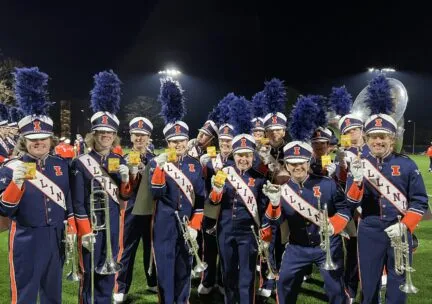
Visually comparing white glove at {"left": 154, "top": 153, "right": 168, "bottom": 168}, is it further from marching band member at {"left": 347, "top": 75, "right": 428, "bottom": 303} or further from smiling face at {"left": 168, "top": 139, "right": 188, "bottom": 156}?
marching band member at {"left": 347, "top": 75, "right": 428, "bottom": 303}

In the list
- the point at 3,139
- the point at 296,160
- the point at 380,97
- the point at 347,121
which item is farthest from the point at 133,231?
the point at 3,139

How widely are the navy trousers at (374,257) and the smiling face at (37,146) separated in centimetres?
329

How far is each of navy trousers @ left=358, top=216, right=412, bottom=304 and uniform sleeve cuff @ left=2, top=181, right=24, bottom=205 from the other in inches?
132

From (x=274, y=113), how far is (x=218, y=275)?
254 cm

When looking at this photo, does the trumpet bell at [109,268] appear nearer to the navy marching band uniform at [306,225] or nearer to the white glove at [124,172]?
the white glove at [124,172]

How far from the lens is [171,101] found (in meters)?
5.74

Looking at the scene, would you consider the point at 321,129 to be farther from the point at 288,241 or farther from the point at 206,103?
the point at 206,103

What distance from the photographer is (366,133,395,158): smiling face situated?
4754 millimetres

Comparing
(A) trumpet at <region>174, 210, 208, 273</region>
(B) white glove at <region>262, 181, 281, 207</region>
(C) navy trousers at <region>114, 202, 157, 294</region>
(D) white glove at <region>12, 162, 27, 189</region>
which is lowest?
(C) navy trousers at <region>114, 202, 157, 294</region>

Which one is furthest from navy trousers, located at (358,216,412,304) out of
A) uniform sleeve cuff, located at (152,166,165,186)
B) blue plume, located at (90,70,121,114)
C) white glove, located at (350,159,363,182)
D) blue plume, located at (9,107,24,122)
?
blue plume, located at (9,107,24,122)

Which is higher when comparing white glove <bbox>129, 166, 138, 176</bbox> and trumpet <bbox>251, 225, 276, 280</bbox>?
white glove <bbox>129, 166, 138, 176</bbox>

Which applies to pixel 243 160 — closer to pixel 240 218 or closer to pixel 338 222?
pixel 240 218

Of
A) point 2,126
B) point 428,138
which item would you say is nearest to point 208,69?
point 428,138

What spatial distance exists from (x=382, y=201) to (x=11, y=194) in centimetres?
355
